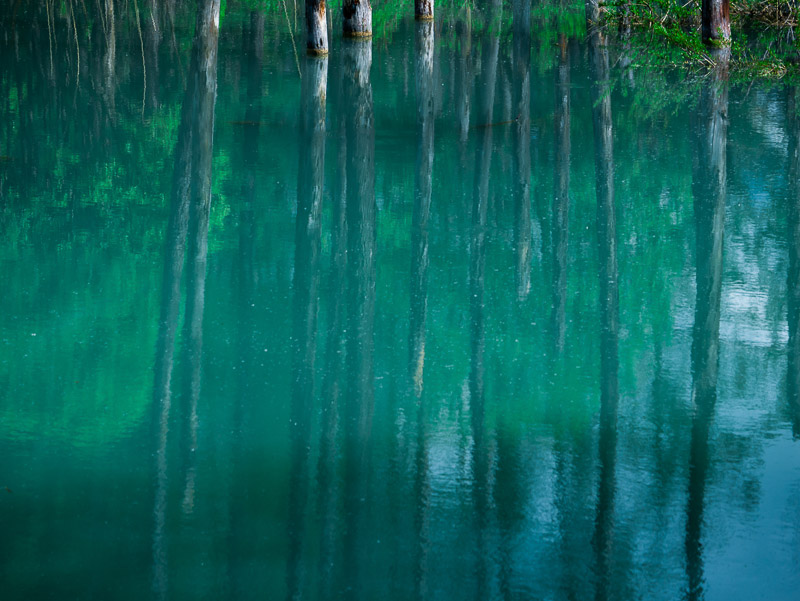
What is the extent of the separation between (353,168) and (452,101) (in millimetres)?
4510

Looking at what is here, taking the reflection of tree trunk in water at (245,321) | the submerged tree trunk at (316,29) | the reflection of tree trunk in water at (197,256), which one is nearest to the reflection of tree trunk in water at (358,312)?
the reflection of tree trunk in water at (245,321)

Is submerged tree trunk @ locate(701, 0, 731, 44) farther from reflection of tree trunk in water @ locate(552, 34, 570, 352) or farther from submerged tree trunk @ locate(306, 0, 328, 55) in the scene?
submerged tree trunk @ locate(306, 0, 328, 55)

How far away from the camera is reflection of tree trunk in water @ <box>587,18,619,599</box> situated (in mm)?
4414

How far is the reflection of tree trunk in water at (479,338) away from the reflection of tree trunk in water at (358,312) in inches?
20.7

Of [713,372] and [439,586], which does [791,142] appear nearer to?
[713,372]

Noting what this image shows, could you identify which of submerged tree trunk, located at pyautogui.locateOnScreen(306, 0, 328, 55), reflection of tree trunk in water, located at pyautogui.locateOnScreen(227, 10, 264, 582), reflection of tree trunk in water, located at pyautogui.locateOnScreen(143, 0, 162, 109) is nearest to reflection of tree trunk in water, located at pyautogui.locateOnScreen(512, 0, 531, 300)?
reflection of tree trunk in water, located at pyautogui.locateOnScreen(227, 10, 264, 582)

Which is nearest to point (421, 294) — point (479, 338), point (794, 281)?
point (479, 338)

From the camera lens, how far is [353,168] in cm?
1066

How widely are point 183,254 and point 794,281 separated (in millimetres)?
4797

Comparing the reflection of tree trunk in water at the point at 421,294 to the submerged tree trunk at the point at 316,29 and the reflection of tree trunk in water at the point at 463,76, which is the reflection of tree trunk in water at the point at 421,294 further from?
the submerged tree trunk at the point at 316,29

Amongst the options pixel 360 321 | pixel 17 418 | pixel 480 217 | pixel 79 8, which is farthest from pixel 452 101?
pixel 79 8

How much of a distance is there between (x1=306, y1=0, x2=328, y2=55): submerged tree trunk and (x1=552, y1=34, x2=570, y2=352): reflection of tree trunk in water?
4.26 metres

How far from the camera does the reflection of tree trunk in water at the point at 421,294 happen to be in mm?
4439

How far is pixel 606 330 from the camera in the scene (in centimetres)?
680
